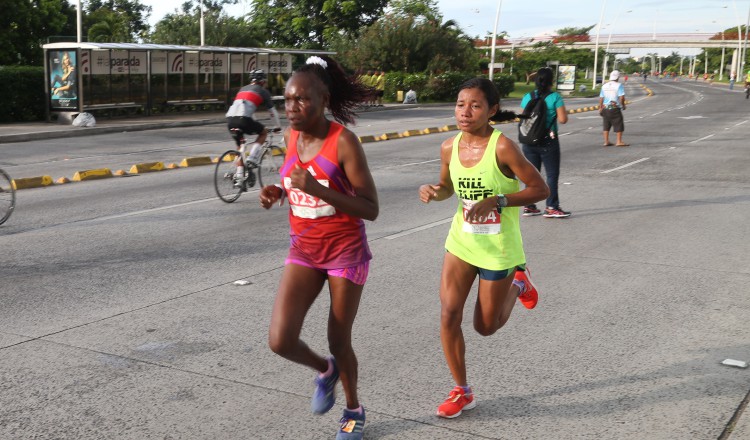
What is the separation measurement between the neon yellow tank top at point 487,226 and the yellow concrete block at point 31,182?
10.6m

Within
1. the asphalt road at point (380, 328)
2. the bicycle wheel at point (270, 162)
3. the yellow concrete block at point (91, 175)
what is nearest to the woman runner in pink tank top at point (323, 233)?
the asphalt road at point (380, 328)

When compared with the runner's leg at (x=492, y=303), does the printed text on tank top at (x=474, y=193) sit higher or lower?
higher

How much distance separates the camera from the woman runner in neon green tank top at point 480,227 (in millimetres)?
4344

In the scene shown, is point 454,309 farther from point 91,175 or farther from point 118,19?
point 118,19

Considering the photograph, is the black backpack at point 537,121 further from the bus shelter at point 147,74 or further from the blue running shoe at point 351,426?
the bus shelter at point 147,74

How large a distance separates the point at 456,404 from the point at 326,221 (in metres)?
1.20

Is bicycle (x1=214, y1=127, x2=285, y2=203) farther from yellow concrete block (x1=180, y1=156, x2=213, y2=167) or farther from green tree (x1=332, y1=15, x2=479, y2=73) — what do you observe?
green tree (x1=332, y1=15, x2=479, y2=73)

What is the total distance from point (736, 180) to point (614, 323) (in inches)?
381

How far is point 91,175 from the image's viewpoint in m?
14.6

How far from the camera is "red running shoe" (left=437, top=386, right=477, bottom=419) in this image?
4.32m

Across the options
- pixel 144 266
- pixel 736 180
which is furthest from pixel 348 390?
pixel 736 180

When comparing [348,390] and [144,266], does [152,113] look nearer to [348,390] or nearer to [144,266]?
[144,266]

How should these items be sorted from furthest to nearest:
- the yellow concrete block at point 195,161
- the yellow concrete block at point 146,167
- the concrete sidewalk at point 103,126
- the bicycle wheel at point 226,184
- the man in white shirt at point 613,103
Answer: the concrete sidewalk at point 103,126 → the man in white shirt at point 613,103 → the yellow concrete block at point 195,161 → the yellow concrete block at point 146,167 → the bicycle wheel at point 226,184

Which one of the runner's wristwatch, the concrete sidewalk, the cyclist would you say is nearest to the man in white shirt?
the concrete sidewalk
